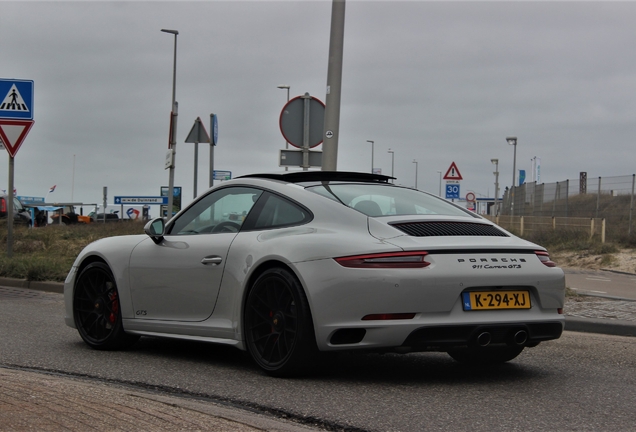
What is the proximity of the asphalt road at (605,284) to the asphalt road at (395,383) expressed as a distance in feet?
18.4

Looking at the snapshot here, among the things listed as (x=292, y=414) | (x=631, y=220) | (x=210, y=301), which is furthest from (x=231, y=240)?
(x=631, y=220)

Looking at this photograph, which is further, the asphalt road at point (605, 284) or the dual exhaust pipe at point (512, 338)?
the asphalt road at point (605, 284)

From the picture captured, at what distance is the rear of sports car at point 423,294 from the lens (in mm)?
4852

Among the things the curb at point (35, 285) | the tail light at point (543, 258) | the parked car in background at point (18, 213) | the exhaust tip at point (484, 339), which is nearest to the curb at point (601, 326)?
the tail light at point (543, 258)

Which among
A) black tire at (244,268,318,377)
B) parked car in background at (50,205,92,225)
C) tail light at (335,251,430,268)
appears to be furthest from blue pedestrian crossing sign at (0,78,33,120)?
parked car in background at (50,205,92,225)

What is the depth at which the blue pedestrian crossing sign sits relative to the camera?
50.6ft

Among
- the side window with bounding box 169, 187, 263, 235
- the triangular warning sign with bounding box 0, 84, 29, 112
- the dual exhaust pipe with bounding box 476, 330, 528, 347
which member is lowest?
the dual exhaust pipe with bounding box 476, 330, 528, 347

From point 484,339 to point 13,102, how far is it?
41.3 feet

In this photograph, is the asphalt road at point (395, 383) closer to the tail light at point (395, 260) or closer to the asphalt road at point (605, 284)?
the tail light at point (395, 260)

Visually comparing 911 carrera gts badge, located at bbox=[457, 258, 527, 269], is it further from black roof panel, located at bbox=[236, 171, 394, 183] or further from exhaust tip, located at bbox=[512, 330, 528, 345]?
black roof panel, located at bbox=[236, 171, 394, 183]

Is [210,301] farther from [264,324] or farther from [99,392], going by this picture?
[99,392]

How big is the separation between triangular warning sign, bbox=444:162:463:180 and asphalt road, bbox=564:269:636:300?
9414 millimetres

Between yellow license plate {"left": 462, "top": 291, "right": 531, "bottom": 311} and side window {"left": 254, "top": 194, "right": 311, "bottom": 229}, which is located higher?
side window {"left": 254, "top": 194, "right": 311, "bottom": 229}

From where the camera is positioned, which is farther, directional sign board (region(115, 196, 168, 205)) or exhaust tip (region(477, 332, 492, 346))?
directional sign board (region(115, 196, 168, 205))
